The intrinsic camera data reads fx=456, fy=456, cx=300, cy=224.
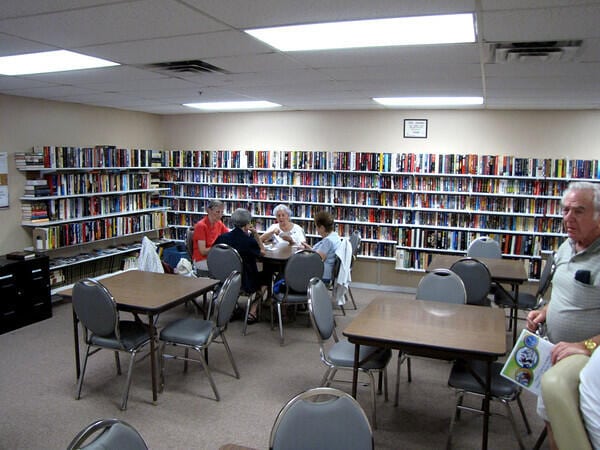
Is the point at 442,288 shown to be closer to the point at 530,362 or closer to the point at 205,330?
the point at 530,362

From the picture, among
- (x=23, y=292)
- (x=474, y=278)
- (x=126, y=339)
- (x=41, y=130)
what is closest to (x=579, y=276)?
(x=474, y=278)

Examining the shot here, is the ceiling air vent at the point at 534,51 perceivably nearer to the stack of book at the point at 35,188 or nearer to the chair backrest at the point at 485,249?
the chair backrest at the point at 485,249

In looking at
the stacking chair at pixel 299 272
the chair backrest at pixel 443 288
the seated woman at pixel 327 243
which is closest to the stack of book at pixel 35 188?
the stacking chair at pixel 299 272

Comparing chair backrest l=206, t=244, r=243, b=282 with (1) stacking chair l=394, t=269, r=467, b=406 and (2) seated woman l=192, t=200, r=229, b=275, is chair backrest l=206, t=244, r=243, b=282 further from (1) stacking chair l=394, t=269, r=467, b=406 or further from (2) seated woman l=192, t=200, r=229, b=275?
(1) stacking chair l=394, t=269, r=467, b=406

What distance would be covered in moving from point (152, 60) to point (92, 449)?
2981 millimetres

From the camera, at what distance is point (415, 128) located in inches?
266

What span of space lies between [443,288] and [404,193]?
10.8ft

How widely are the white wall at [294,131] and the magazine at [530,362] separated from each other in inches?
190

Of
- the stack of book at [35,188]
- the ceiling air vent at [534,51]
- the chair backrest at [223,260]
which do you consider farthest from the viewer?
the stack of book at [35,188]

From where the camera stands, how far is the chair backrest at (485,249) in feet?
19.0

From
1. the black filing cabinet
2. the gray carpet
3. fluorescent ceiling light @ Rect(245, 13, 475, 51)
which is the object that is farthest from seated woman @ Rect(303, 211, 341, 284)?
the black filing cabinet

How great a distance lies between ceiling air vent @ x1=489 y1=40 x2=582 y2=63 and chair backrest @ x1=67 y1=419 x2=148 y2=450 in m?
2.96

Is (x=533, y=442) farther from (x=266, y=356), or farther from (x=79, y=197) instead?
(x=79, y=197)

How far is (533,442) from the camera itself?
3053mm
